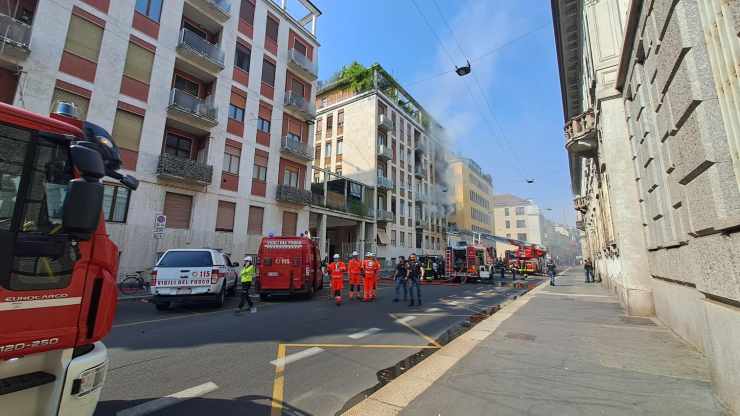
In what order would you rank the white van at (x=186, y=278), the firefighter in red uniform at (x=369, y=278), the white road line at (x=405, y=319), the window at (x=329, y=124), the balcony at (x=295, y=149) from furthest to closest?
the window at (x=329, y=124) < the balcony at (x=295, y=149) < the firefighter in red uniform at (x=369, y=278) < the white van at (x=186, y=278) < the white road line at (x=405, y=319)

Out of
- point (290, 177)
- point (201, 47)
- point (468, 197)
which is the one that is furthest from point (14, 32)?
point (468, 197)

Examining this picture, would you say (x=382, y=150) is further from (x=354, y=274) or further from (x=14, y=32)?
(x=14, y=32)

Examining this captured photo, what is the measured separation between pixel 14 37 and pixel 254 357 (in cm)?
1660

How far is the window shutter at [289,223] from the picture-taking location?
23281mm

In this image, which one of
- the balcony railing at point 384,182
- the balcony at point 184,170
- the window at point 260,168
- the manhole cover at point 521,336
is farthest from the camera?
the balcony railing at point 384,182

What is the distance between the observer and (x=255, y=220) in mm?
21406

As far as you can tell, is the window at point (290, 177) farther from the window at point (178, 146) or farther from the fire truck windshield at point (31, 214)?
the fire truck windshield at point (31, 214)

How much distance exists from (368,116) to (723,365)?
34483mm

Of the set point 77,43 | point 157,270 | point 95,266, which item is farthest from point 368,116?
point 95,266

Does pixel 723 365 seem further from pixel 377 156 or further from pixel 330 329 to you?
pixel 377 156

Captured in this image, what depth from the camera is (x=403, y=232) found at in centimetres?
3859

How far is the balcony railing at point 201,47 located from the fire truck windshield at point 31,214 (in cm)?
1913

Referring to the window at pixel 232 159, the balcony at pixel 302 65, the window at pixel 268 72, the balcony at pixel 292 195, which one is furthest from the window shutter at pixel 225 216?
the balcony at pixel 302 65

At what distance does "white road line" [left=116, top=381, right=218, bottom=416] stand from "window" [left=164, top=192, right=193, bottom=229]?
51.2ft
